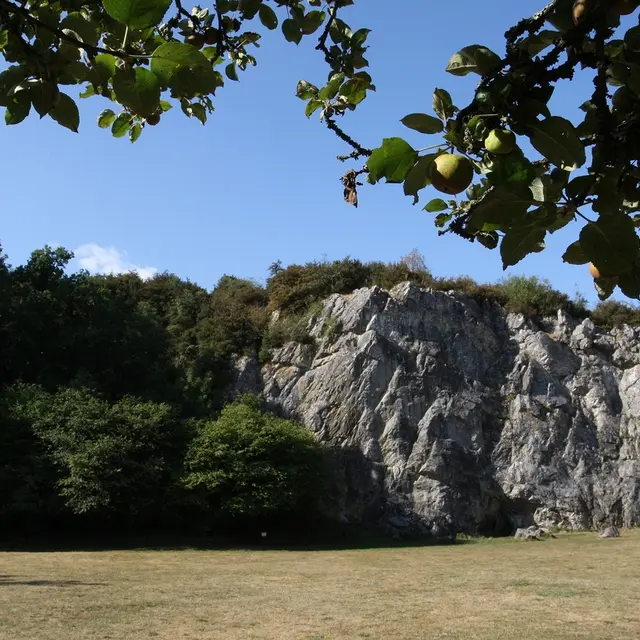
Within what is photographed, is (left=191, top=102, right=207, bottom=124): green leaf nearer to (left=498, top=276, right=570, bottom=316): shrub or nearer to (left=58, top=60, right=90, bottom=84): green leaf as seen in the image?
(left=58, top=60, right=90, bottom=84): green leaf

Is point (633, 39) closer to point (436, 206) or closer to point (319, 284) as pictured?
point (436, 206)

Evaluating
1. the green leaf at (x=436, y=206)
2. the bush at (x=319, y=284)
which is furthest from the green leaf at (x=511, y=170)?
the bush at (x=319, y=284)

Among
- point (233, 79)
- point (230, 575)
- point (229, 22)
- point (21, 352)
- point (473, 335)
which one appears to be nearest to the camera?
point (229, 22)

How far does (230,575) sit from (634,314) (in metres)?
18.3

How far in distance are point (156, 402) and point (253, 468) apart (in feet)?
13.6

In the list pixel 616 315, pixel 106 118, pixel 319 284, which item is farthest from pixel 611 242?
pixel 616 315

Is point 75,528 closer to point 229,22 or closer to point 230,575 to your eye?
point 230,575

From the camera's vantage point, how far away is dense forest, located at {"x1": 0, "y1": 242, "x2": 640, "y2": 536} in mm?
16172

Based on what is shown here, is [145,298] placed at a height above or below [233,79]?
above

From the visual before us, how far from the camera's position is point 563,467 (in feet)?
64.4

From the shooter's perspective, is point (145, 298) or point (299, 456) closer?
point (299, 456)

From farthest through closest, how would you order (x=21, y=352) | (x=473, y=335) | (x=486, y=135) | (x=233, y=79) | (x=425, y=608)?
1. (x=473, y=335)
2. (x=21, y=352)
3. (x=425, y=608)
4. (x=233, y=79)
5. (x=486, y=135)

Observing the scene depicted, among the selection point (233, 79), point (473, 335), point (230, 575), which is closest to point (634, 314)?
point (473, 335)

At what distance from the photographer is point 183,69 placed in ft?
2.90
